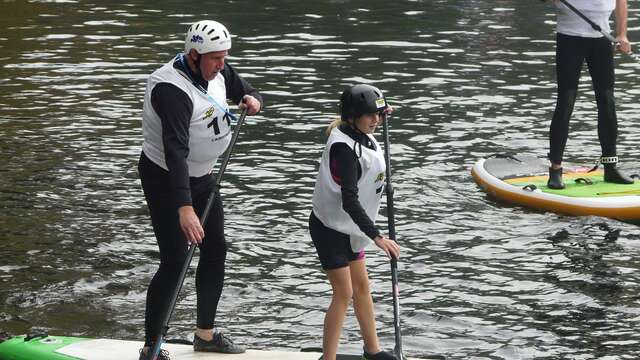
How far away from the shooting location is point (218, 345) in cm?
799

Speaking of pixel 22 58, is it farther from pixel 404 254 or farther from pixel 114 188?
pixel 404 254

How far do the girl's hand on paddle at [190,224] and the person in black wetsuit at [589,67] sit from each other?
18.1 feet

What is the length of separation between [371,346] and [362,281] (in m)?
0.39

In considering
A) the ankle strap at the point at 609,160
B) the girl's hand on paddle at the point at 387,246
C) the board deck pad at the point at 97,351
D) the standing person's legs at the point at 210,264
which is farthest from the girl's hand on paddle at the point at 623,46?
the girl's hand on paddle at the point at 387,246

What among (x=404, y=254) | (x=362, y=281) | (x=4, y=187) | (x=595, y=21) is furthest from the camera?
(x=4, y=187)

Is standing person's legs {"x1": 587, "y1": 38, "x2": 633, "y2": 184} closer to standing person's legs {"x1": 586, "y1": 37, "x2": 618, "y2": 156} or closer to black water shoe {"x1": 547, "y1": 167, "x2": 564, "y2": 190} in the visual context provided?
standing person's legs {"x1": 586, "y1": 37, "x2": 618, "y2": 156}

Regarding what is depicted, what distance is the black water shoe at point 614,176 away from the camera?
40.0 feet

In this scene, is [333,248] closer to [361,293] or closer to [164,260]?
[361,293]

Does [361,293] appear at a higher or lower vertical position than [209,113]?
lower

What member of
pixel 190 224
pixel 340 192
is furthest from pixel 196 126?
pixel 340 192

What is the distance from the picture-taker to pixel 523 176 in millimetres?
12711

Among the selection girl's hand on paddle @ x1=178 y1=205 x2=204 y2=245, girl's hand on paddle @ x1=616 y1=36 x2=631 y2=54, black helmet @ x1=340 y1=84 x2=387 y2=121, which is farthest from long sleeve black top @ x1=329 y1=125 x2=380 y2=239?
girl's hand on paddle @ x1=616 y1=36 x2=631 y2=54

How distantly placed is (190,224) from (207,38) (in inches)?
40.4

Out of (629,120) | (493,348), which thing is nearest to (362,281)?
(493,348)
